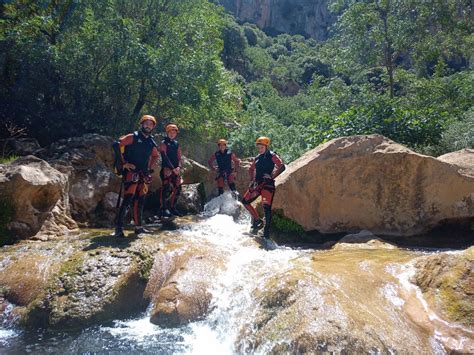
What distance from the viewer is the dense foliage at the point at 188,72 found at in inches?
435

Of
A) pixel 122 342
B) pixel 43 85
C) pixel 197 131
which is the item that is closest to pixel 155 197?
pixel 197 131

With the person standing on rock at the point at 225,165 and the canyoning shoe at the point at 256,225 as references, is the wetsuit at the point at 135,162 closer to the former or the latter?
the canyoning shoe at the point at 256,225

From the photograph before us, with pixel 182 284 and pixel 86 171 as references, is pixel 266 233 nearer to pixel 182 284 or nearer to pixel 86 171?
pixel 182 284

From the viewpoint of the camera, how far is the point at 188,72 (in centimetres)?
1234

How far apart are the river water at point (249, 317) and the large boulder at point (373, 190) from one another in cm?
161

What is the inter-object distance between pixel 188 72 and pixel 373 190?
686cm

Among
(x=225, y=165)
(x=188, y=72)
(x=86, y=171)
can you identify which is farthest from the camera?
(x=188, y=72)

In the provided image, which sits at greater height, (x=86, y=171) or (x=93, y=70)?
(x=93, y=70)

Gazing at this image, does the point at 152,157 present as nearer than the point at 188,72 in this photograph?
Yes

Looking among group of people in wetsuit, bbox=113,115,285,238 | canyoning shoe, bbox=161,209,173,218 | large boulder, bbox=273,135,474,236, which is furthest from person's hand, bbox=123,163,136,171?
large boulder, bbox=273,135,474,236

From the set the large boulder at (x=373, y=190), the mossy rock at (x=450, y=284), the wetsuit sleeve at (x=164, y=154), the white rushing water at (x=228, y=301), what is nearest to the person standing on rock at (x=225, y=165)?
the wetsuit sleeve at (x=164, y=154)

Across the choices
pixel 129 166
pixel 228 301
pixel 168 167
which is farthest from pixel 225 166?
pixel 228 301

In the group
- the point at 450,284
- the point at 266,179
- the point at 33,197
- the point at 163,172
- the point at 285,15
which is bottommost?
the point at 33,197

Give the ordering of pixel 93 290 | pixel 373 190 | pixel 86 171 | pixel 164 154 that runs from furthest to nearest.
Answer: pixel 86 171
pixel 164 154
pixel 373 190
pixel 93 290
